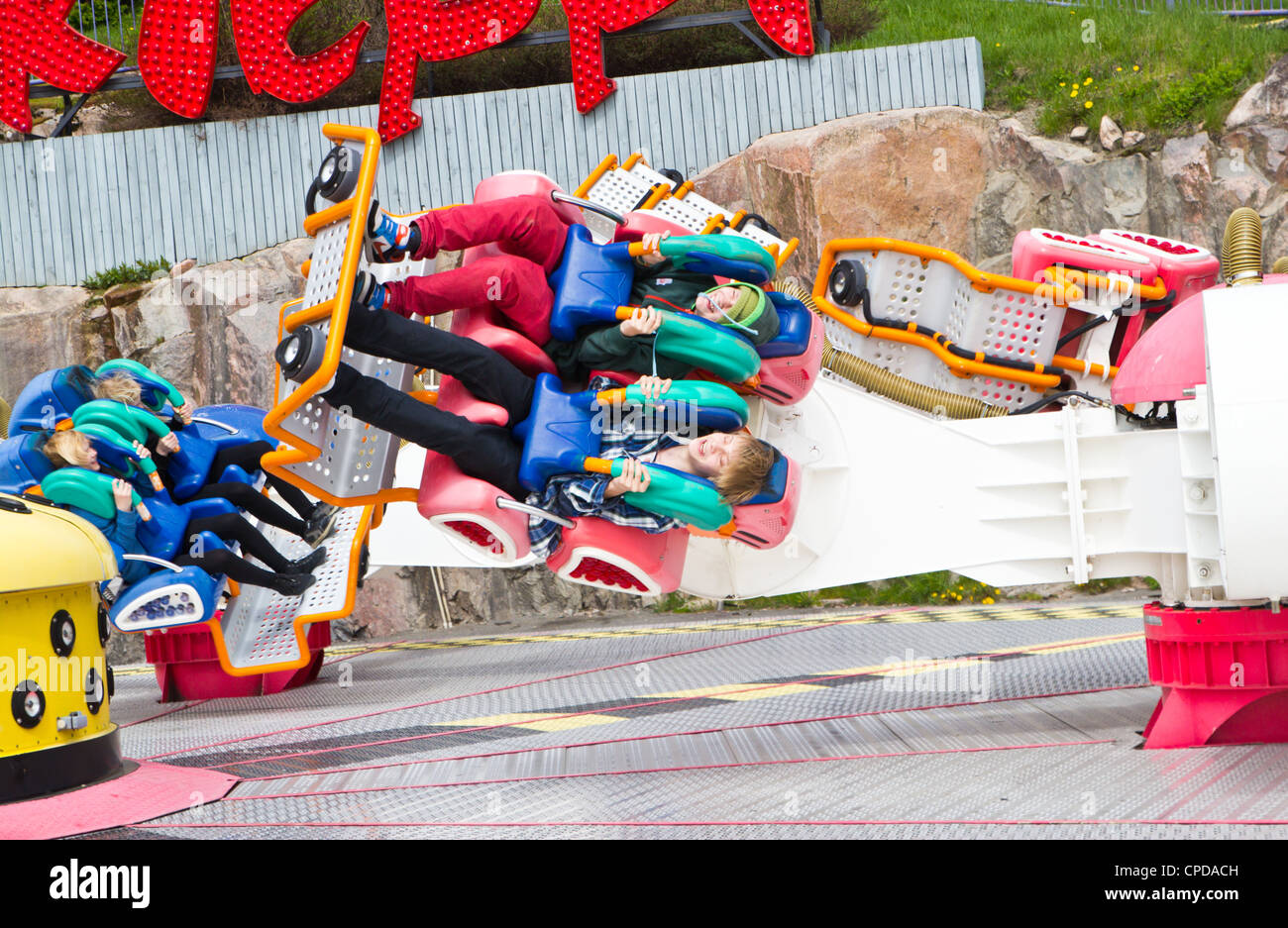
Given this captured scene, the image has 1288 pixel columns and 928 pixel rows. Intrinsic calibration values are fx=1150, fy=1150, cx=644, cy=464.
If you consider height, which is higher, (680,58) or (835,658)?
(680,58)

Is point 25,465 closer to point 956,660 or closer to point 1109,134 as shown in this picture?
point 956,660

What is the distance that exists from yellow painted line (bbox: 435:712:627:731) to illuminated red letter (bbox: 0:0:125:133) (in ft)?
22.7

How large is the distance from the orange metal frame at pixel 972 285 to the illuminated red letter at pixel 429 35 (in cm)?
442

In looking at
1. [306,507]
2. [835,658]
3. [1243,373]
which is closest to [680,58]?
[306,507]

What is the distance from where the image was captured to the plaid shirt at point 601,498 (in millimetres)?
3178

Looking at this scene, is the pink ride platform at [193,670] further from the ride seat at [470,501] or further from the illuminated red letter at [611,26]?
the illuminated red letter at [611,26]

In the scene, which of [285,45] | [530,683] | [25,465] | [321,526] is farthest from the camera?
[285,45]

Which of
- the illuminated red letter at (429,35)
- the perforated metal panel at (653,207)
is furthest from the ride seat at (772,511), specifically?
the illuminated red letter at (429,35)

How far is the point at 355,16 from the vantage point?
969cm

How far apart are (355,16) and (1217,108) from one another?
670cm

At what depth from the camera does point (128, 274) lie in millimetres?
8523

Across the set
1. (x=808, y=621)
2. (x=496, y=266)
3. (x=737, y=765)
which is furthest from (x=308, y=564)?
(x=808, y=621)

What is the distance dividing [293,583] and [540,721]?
1.51 m

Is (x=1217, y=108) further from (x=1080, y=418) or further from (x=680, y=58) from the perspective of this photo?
(x=1080, y=418)
